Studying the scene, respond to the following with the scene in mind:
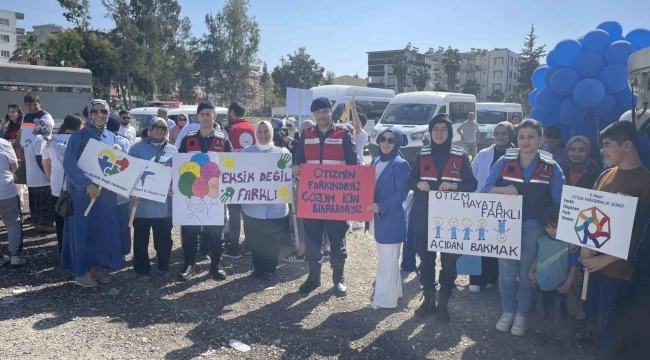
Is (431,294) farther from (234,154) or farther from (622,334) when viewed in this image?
(234,154)

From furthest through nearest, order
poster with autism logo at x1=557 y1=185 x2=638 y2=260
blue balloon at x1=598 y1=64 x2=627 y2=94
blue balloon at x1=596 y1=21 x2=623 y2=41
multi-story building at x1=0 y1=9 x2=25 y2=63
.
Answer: multi-story building at x1=0 y1=9 x2=25 y2=63 < blue balloon at x1=596 y1=21 x2=623 y2=41 < blue balloon at x1=598 y1=64 x2=627 y2=94 < poster with autism logo at x1=557 y1=185 x2=638 y2=260

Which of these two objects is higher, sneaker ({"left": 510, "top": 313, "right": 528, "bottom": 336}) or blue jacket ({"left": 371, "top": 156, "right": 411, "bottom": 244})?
blue jacket ({"left": 371, "top": 156, "right": 411, "bottom": 244})

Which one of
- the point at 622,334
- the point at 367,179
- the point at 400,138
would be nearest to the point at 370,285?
the point at 367,179

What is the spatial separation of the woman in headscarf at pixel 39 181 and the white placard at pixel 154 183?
108 inches

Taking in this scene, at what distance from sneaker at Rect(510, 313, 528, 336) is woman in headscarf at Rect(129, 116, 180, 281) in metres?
4.02

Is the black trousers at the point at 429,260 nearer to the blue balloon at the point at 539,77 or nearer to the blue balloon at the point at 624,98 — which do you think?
the blue balloon at the point at 624,98

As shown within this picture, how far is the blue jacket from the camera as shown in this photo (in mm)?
5007

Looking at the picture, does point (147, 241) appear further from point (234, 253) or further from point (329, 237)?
point (329, 237)

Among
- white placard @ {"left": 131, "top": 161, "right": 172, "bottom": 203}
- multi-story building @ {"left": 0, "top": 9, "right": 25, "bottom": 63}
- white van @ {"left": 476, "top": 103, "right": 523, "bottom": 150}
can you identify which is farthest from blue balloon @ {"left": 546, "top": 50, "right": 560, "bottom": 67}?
multi-story building @ {"left": 0, "top": 9, "right": 25, "bottom": 63}

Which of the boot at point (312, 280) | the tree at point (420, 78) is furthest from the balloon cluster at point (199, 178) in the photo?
the tree at point (420, 78)

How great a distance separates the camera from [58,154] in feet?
22.2

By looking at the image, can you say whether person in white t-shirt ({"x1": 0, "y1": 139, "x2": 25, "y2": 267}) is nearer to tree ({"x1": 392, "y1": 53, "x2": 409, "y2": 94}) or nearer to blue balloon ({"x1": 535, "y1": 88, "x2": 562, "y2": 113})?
blue balloon ({"x1": 535, "y1": 88, "x2": 562, "y2": 113})

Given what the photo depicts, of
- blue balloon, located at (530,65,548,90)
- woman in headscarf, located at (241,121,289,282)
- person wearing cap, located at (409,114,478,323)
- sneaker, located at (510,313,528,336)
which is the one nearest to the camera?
sneaker, located at (510,313,528,336)

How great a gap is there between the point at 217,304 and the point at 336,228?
1.54 meters
